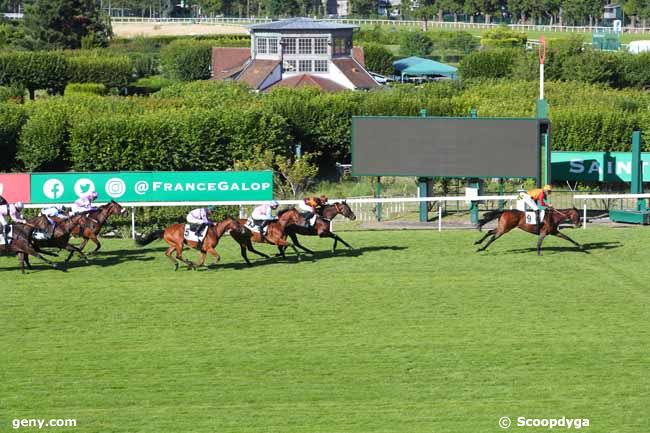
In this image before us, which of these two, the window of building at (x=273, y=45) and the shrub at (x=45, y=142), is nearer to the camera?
the shrub at (x=45, y=142)

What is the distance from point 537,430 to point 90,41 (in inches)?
2823

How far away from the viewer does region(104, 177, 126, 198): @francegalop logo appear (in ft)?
85.6

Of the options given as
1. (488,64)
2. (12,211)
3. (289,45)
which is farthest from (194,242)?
(488,64)

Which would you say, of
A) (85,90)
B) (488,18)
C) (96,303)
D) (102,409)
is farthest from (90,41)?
(102,409)

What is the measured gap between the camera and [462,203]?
29.9 m

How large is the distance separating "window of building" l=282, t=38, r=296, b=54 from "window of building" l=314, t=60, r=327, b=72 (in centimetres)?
123

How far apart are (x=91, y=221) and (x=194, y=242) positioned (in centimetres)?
242

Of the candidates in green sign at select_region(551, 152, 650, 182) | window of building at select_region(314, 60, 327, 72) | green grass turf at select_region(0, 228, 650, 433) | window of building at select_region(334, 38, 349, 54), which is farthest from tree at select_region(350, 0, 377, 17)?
green grass turf at select_region(0, 228, 650, 433)

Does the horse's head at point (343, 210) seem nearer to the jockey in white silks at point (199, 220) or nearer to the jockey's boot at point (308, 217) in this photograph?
the jockey's boot at point (308, 217)

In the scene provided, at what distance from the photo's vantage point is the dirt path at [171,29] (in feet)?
350

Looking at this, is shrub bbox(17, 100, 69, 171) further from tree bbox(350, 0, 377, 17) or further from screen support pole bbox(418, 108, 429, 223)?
tree bbox(350, 0, 377, 17)

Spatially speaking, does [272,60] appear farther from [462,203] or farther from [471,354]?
[471,354]

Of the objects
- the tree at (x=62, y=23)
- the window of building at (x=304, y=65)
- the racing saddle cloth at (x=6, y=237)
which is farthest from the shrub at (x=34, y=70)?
the racing saddle cloth at (x=6, y=237)

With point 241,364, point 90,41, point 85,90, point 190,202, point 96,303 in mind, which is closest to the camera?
point 241,364
